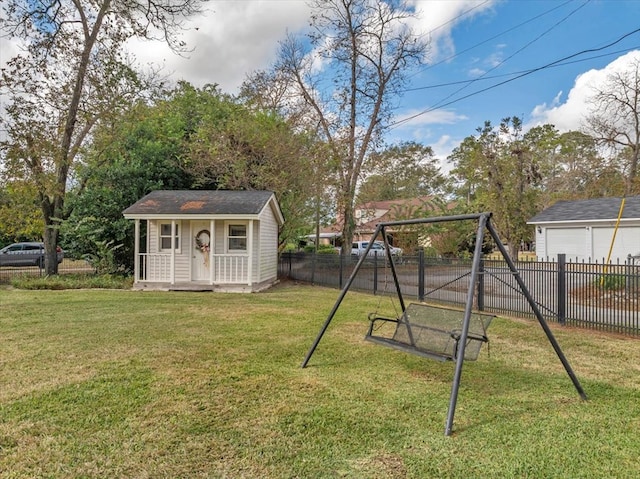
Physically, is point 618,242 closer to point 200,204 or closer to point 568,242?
point 568,242

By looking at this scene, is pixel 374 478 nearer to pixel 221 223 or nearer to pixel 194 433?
pixel 194 433

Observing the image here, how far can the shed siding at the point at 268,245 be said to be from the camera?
508 inches

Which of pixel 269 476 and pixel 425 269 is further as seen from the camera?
pixel 425 269

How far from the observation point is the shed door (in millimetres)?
12352

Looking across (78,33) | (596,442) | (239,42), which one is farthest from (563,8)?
(78,33)

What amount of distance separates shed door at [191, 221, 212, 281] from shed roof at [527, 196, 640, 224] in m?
15.7

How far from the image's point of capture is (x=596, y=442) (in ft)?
9.29

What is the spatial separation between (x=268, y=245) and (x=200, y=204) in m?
2.90

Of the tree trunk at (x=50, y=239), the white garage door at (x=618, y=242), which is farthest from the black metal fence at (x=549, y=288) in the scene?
the tree trunk at (x=50, y=239)

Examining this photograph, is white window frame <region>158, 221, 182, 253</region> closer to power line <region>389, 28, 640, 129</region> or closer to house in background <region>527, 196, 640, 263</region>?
power line <region>389, 28, 640, 129</region>

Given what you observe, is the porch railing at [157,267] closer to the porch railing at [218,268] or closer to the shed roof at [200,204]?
the porch railing at [218,268]

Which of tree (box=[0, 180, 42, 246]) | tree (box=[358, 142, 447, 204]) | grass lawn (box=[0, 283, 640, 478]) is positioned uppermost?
tree (box=[358, 142, 447, 204])

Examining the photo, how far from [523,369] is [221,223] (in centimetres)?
968

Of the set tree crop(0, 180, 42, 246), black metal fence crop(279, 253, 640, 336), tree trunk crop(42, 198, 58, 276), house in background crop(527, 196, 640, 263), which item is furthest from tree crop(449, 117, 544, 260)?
tree crop(0, 180, 42, 246)
